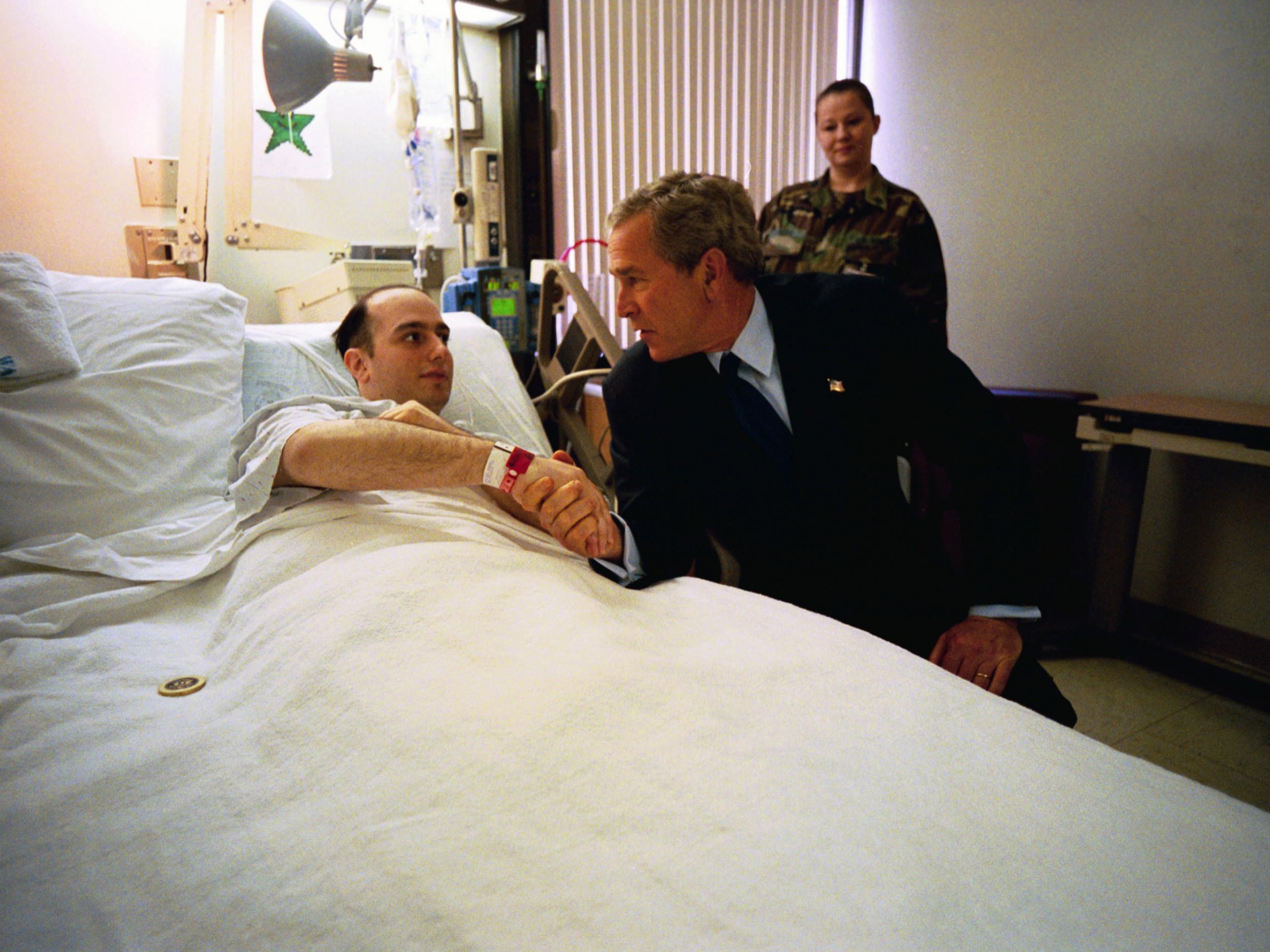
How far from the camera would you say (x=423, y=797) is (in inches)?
26.5

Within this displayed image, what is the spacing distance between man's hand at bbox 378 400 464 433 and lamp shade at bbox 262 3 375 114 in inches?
64.0

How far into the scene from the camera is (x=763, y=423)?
1.42m

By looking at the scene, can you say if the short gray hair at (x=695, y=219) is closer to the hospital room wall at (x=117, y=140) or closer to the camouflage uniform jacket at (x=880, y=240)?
the camouflage uniform jacket at (x=880, y=240)

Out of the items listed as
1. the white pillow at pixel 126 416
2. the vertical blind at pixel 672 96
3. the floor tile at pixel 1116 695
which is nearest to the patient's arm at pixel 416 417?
the white pillow at pixel 126 416

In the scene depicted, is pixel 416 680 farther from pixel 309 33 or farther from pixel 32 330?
pixel 309 33

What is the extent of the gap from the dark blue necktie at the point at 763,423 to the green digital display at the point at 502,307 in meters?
1.55

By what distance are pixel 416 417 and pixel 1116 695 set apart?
2162 mm

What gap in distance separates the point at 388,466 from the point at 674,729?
69 cm

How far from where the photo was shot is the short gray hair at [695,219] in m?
1.42

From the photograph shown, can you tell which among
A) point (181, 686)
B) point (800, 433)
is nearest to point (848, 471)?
point (800, 433)

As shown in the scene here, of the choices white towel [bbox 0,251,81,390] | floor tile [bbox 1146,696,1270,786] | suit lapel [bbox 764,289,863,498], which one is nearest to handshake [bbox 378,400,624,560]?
suit lapel [bbox 764,289,863,498]

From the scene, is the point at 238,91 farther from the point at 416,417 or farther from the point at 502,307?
the point at 416,417

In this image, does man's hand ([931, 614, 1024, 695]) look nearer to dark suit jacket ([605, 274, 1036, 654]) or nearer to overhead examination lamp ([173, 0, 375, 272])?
dark suit jacket ([605, 274, 1036, 654])

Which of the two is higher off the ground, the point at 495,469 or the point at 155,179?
the point at 155,179
